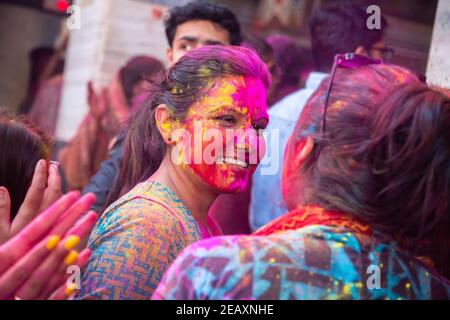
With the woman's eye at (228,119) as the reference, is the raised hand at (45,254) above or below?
below

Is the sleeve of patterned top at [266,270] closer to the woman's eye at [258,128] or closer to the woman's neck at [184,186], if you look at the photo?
the woman's neck at [184,186]

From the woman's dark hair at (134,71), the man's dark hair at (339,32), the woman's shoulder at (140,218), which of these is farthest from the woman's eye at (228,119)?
the woman's dark hair at (134,71)

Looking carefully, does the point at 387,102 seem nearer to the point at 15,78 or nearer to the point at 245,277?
the point at 245,277

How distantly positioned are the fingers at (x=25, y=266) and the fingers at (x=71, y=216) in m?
0.04

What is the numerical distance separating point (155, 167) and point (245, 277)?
0.95 m

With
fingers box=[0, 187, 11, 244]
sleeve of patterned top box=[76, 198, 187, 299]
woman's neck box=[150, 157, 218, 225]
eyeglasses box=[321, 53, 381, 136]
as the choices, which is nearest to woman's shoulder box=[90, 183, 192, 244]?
sleeve of patterned top box=[76, 198, 187, 299]

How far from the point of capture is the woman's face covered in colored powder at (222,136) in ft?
6.88

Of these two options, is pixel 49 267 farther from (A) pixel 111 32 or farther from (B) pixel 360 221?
(A) pixel 111 32

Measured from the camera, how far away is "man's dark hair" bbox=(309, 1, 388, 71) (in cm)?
343

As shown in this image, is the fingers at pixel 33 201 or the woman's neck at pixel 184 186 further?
the woman's neck at pixel 184 186

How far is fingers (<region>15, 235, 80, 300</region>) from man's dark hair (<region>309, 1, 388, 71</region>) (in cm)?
237

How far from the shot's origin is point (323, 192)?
1507mm

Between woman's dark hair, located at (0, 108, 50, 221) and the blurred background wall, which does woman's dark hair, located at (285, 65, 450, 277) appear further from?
the blurred background wall

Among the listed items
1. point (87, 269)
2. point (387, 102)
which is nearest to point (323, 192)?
point (387, 102)
